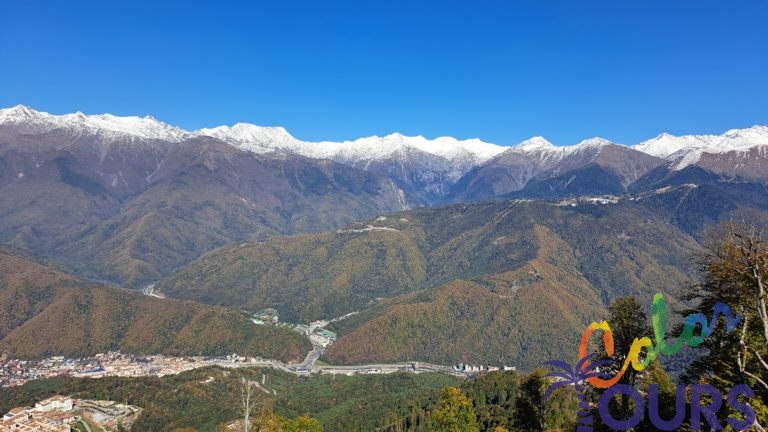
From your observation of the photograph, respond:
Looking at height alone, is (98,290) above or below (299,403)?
above

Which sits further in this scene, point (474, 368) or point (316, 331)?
point (316, 331)

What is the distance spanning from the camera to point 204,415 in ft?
319

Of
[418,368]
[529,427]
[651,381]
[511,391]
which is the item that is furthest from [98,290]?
[651,381]

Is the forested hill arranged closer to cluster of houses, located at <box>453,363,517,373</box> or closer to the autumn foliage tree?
cluster of houses, located at <box>453,363,517,373</box>

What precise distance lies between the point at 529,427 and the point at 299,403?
74.8m

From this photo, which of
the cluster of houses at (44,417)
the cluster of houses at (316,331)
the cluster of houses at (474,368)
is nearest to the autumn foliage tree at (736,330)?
the cluster of houses at (44,417)

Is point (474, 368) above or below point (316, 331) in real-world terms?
below

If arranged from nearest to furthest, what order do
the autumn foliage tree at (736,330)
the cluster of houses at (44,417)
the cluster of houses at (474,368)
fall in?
the autumn foliage tree at (736,330)
the cluster of houses at (44,417)
the cluster of houses at (474,368)

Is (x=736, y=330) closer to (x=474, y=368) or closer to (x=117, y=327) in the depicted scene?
(x=474, y=368)

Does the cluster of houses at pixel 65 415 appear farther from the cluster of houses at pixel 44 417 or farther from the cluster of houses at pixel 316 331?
the cluster of houses at pixel 316 331

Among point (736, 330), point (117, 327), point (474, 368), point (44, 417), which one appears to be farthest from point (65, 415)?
point (474, 368)

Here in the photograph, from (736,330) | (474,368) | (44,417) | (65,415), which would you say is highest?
(736,330)

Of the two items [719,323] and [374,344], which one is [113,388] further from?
[719,323]

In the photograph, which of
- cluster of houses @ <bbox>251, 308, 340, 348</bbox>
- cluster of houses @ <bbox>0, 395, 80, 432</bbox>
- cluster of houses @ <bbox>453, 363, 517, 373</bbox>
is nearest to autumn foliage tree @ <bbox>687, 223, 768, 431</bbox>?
cluster of houses @ <bbox>0, 395, 80, 432</bbox>
